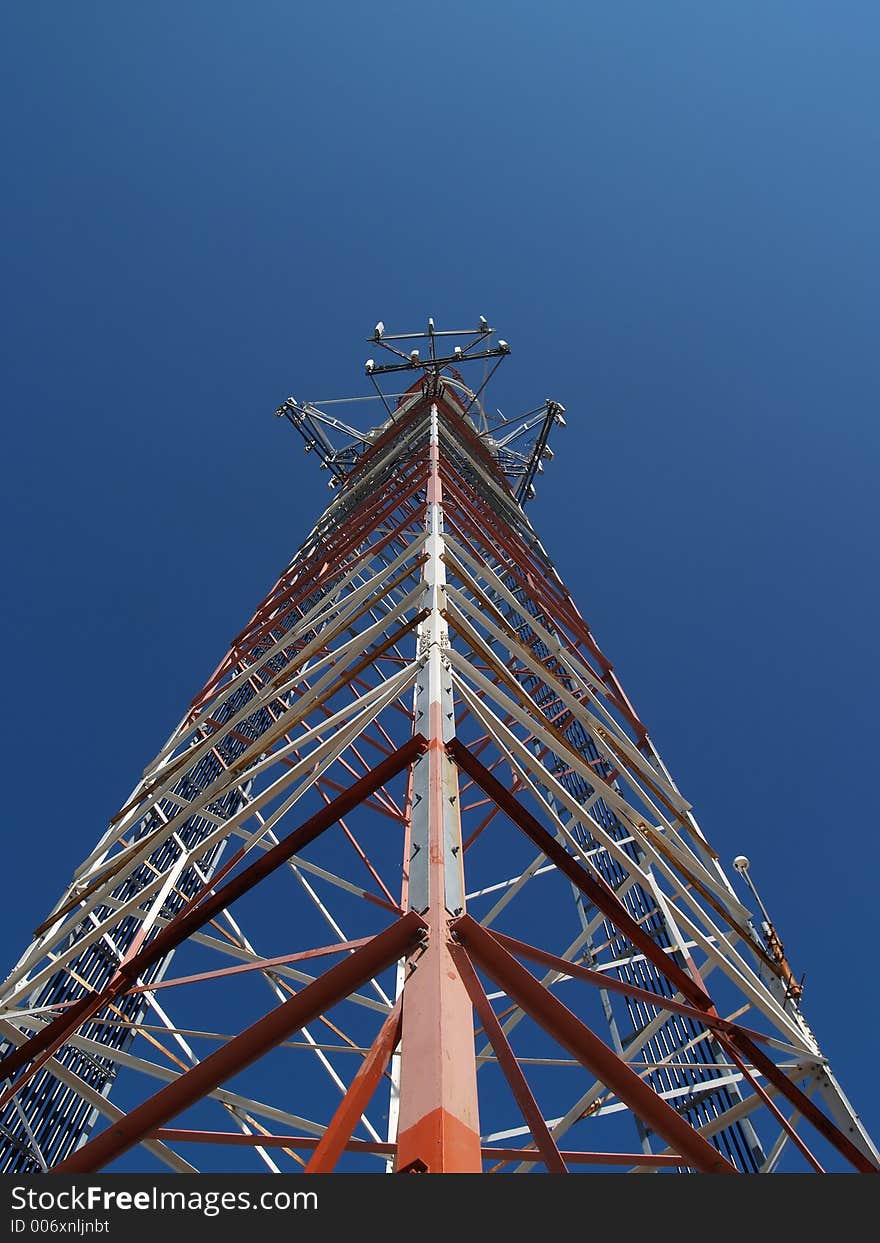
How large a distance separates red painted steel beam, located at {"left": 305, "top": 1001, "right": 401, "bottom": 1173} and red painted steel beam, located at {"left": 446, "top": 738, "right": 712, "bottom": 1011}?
5.64 ft

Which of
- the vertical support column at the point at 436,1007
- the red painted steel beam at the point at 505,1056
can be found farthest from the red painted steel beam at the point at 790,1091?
the vertical support column at the point at 436,1007

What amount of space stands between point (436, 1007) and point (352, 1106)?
49 centimetres

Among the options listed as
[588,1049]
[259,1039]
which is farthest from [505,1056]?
[259,1039]

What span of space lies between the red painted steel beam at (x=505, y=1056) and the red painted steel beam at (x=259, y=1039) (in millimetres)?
279

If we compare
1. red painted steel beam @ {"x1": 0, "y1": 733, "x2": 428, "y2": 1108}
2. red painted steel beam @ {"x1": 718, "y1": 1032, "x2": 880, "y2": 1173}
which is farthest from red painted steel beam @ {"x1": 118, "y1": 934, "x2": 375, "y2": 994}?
red painted steel beam @ {"x1": 718, "y1": 1032, "x2": 880, "y2": 1173}

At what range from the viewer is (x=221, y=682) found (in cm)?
1108

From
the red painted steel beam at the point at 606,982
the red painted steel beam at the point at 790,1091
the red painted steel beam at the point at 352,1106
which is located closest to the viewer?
the red painted steel beam at the point at 352,1106

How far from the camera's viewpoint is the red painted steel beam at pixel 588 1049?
125 inches

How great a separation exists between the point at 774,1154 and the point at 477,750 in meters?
5.66

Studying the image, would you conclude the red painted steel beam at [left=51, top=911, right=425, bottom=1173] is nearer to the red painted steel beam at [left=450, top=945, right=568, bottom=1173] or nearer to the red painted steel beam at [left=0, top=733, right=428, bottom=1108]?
the red painted steel beam at [left=450, top=945, right=568, bottom=1173]

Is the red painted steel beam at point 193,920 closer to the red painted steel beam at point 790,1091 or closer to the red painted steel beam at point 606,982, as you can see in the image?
the red painted steel beam at point 606,982

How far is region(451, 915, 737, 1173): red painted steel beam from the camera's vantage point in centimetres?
317

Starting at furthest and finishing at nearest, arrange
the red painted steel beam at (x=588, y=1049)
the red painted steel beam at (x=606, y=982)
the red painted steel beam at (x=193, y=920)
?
1. the red painted steel beam at (x=193, y=920)
2. the red painted steel beam at (x=606, y=982)
3. the red painted steel beam at (x=588, y=1049)

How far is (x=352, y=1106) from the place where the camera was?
2887 mm
